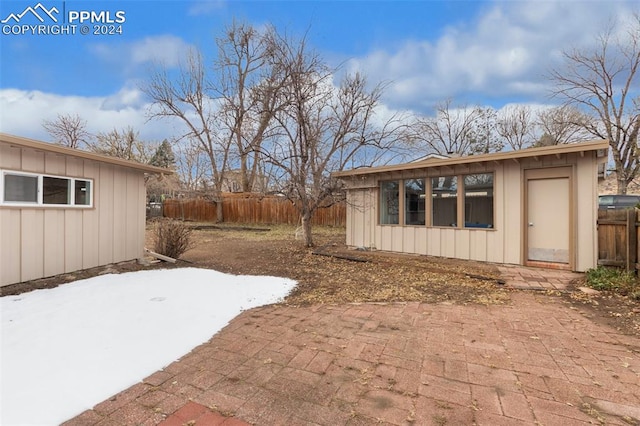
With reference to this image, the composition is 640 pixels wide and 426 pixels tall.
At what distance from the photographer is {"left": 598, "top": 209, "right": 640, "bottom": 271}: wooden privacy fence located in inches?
200

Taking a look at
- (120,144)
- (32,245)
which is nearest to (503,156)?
(32,245)

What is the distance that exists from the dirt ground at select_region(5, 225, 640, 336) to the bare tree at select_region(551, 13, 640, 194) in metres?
15.0

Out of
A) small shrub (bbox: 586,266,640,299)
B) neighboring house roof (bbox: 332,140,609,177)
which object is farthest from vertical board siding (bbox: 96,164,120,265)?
small shrub (bbox: 586,266,640,299)

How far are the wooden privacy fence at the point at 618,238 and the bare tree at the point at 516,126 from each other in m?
18.9

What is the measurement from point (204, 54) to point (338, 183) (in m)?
16.1

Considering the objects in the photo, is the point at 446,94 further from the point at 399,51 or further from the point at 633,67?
the point at 399,51

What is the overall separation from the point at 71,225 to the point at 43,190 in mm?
740

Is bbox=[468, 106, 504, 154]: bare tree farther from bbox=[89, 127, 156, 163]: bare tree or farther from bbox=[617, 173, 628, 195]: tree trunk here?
bbox=[89, 127, 156, 163]: bare tree

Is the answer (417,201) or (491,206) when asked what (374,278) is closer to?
(417,201)

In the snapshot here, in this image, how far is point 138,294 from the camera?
14.5ft

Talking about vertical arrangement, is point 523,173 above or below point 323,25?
below

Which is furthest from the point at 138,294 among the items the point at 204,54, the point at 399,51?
the point at 204,54

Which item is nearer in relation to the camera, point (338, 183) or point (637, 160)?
point (338, 183)

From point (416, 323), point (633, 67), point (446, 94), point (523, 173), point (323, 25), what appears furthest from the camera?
point (446, 94)
